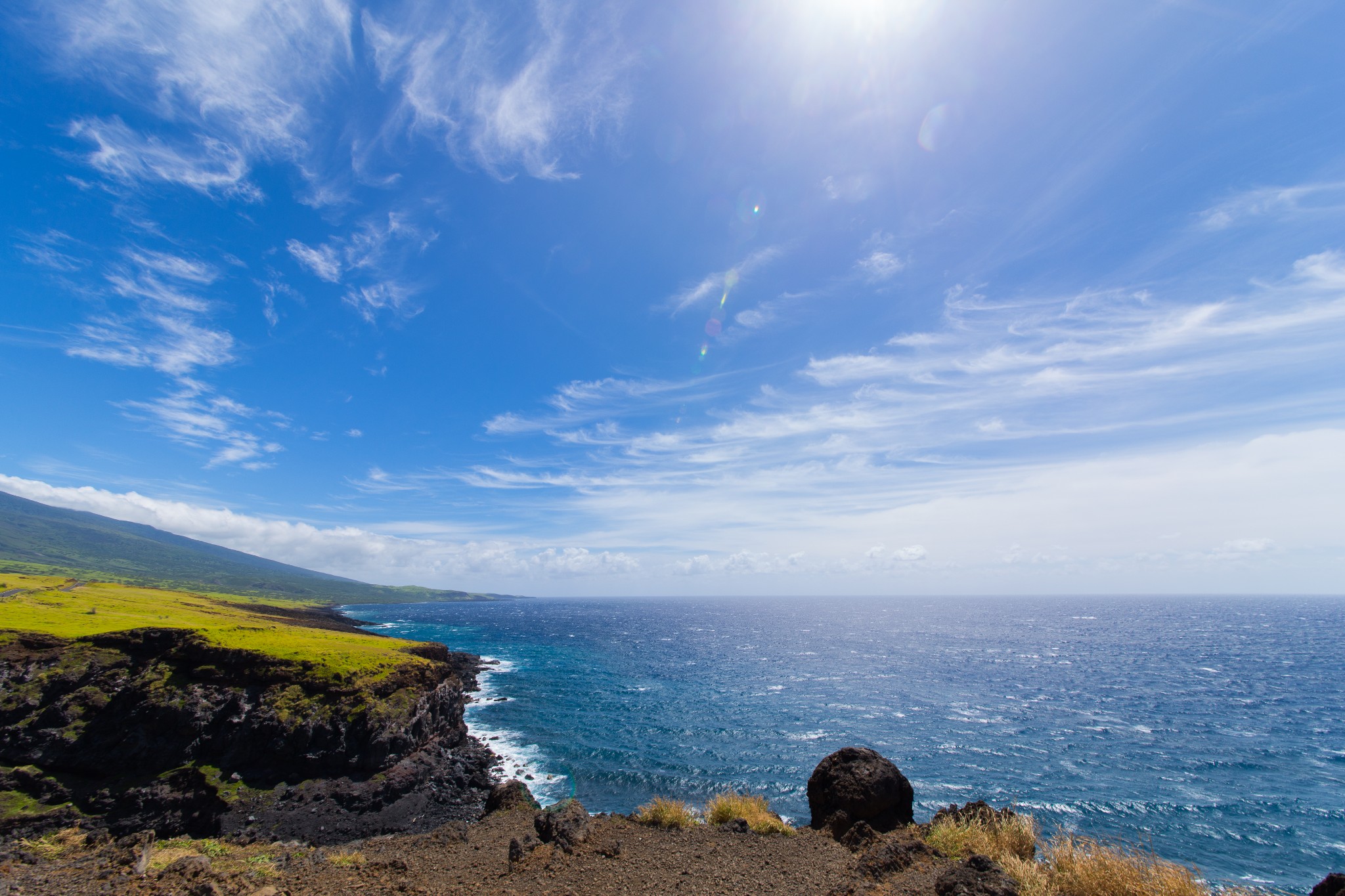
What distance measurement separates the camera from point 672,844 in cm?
1708

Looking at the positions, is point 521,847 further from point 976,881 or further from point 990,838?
point 990,838

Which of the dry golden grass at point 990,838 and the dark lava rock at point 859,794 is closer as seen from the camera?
the dry golden grass at point 990,838

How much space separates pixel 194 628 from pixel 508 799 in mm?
40777

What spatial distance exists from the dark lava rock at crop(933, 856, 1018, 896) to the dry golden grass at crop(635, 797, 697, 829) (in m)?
9.42

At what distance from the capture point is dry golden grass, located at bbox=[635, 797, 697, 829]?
61.5ft

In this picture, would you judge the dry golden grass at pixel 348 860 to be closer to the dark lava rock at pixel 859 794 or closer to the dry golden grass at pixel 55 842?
the dry golden grass at pixel 55 842

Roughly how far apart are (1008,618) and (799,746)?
186 meters

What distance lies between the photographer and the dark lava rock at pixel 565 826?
55.9 feet

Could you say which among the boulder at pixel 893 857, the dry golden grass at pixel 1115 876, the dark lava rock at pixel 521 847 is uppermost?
the dry golden grass at pixel 1115 876

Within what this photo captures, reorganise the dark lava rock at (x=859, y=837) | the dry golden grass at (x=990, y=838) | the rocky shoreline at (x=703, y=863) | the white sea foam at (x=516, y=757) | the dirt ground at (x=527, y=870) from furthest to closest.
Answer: the white sea foam at (x=516, y=757)
the dark lava rock at (x=859, y=837)
the dry golden grass at (x=990, y=838)
the dirt ground at (x=527, y=870)
the rocky shoreline at (x=703, y=863)

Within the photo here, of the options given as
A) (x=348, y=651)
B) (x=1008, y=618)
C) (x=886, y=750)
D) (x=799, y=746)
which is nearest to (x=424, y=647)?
(x=348, y=651)

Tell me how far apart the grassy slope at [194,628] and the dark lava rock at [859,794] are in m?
41.0

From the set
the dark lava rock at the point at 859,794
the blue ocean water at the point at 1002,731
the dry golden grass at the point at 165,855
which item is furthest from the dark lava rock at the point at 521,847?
the blue ocean water at the point at 1002,731

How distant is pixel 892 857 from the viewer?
14.0 m
